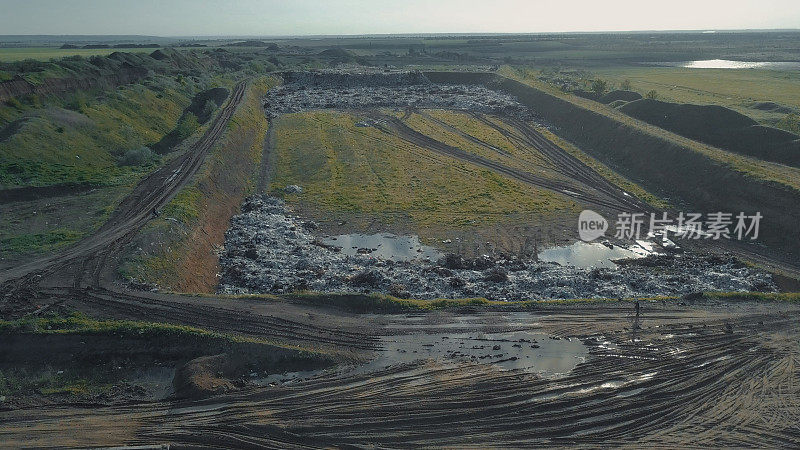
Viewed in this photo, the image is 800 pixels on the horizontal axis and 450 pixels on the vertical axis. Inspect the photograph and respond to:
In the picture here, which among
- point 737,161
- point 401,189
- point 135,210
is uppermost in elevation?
point 737,161

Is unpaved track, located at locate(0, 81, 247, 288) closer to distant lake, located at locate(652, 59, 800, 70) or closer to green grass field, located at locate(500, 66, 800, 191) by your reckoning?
green grass field, located at locate(500, 66, 800, 191)

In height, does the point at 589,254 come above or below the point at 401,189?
below

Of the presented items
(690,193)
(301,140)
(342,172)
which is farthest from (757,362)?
(301,140)

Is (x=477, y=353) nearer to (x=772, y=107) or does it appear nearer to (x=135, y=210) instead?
(x=135, y=210)

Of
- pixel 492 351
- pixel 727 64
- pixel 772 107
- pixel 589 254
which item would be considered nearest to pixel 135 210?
pixel 492 351

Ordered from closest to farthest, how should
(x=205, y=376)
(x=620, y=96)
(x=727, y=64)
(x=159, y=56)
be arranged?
(x=205, y=376)
(x=620, y=96)
(x=159, y=56)
(x=727, y=64)

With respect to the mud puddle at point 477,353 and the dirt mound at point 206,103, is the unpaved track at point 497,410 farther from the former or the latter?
the dirt mound at point 206,103

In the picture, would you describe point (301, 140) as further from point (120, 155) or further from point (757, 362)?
point (757, 362)

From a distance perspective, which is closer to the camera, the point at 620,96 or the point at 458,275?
the point at 458,275
